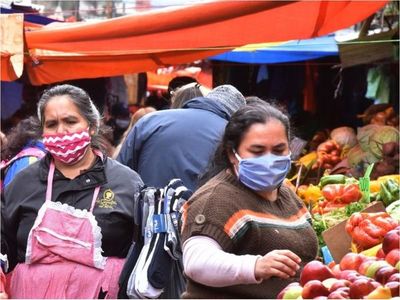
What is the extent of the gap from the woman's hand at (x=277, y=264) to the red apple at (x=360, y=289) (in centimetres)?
25

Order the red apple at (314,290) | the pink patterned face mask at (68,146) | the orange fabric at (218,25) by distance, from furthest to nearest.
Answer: the orange fabric at (218,25), the pink patterned face mask at (68,146), the red apple at (314,290)

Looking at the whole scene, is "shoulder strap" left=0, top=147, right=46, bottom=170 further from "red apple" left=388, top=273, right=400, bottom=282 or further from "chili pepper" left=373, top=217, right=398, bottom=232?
"red apple" left=388, top=273, right=400, bottom=282

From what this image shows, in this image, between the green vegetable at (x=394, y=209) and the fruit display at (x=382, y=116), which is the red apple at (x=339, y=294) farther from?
the fruit display at (x=382, y=116)

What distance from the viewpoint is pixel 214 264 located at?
10.6ft

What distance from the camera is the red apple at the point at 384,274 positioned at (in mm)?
3045

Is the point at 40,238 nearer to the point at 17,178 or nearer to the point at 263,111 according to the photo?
the point at 17,178

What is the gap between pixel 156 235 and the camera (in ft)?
13.7

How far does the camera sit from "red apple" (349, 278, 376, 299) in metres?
2.92

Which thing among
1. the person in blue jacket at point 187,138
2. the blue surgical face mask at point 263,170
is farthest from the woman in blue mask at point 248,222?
the person in blue jacket at point 187,138

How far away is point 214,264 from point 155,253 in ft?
3.14

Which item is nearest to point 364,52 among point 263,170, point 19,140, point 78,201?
point 19,140

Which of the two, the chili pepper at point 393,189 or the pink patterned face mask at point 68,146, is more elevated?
the pink patterned face mask at point 68,146

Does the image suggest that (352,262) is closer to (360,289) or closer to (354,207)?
(360,289)

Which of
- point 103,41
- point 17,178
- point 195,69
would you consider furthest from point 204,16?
point 195,69
